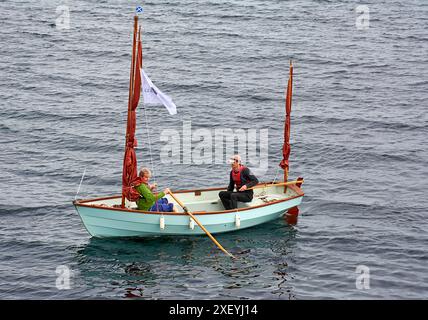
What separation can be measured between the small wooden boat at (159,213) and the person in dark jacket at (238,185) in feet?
1.46

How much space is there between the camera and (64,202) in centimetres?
3738

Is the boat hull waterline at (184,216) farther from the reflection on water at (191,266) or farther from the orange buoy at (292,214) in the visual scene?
the reflection on water at (191,266)

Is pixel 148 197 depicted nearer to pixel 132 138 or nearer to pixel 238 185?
pixel 132 138

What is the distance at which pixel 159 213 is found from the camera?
31.3 m

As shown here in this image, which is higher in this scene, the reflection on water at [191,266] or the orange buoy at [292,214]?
the orange buoy at [292,214]

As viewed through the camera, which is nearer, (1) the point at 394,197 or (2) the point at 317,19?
(1) the point at 394,197

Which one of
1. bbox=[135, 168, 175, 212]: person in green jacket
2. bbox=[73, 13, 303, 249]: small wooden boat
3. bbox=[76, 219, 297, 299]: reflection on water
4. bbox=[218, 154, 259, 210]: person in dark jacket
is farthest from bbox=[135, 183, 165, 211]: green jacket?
bbox=[218, 154, 259, 210]: person in dark jacket

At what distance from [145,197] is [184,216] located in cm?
180

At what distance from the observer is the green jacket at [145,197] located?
31.2m

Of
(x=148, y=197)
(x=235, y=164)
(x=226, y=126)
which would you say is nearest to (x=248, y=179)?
(x=235, y=164)

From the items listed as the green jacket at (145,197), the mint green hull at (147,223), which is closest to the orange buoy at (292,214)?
the mint green hull at (147,223)

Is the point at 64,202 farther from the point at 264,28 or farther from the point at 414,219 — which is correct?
the point at 264,28
